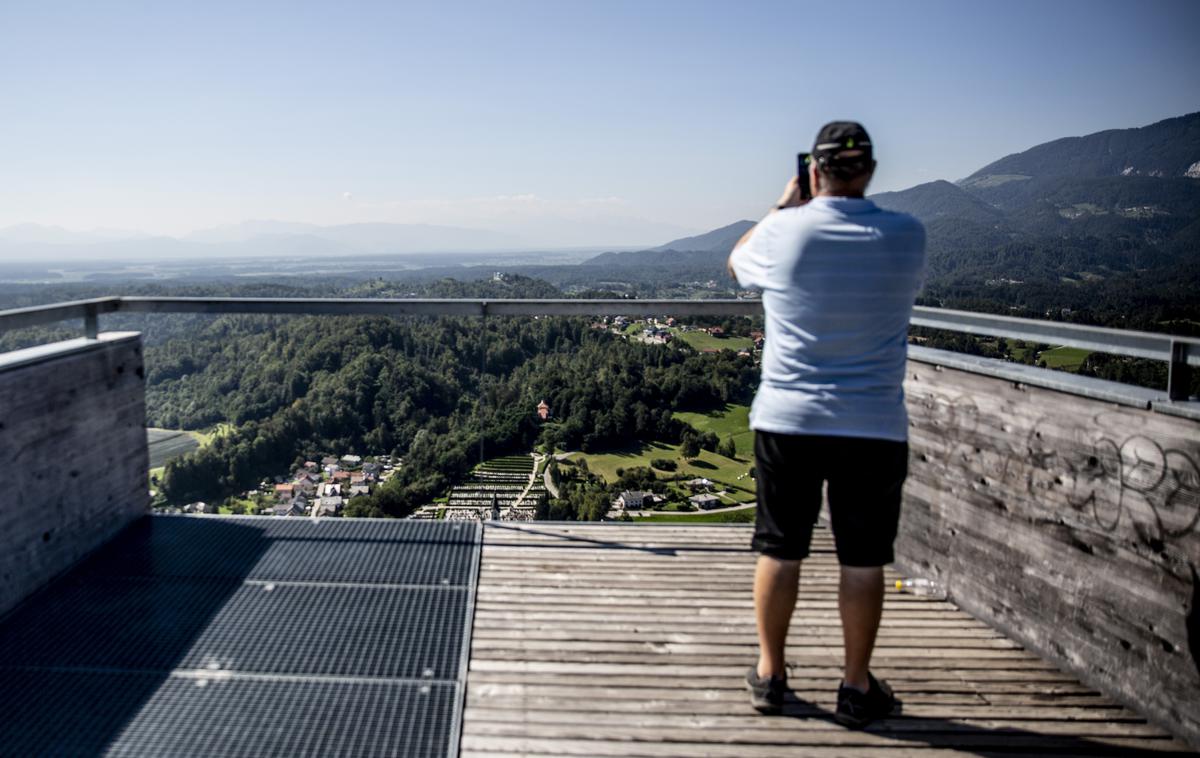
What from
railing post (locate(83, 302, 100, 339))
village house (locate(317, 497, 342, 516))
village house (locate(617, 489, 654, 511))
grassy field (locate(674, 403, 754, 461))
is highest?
railing post (locate(83, 302, 100, 339))

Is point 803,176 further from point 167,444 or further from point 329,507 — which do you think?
point 167,444

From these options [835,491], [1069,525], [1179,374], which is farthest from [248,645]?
[1179,374]

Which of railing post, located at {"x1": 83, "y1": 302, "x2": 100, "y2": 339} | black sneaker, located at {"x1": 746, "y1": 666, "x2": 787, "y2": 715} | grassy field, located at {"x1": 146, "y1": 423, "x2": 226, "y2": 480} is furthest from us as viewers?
grassy field, located at {"x1": 146, "y1": 423, "x2": 226, "y2": 480}

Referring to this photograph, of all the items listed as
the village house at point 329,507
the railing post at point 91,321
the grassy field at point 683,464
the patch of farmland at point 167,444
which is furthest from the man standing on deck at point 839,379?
the patch of farmland at point 167,444

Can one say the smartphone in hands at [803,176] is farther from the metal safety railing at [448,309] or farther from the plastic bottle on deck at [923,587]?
the plastic bottle on deck at [923,587]

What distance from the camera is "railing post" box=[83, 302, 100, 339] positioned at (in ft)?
11.9

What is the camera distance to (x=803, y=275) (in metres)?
1.91

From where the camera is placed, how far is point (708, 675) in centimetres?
242

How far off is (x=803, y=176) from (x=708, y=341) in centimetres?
256

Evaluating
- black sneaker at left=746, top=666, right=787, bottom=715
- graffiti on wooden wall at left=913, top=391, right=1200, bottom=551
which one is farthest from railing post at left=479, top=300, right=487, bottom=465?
graffiti on wooden wall at left=913, top=391, right=1200, bottom=551

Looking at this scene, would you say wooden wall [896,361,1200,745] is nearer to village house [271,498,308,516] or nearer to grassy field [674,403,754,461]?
grassy field [674,403,754,461]

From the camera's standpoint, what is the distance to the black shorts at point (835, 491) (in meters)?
1.94

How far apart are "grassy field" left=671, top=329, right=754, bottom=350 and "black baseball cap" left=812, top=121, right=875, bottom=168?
96.6 inches

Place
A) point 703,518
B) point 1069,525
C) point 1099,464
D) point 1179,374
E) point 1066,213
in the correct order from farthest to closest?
point 1066,213 < point 703,518 < point 1069,525 < point 1099,464 < point 1179,374
